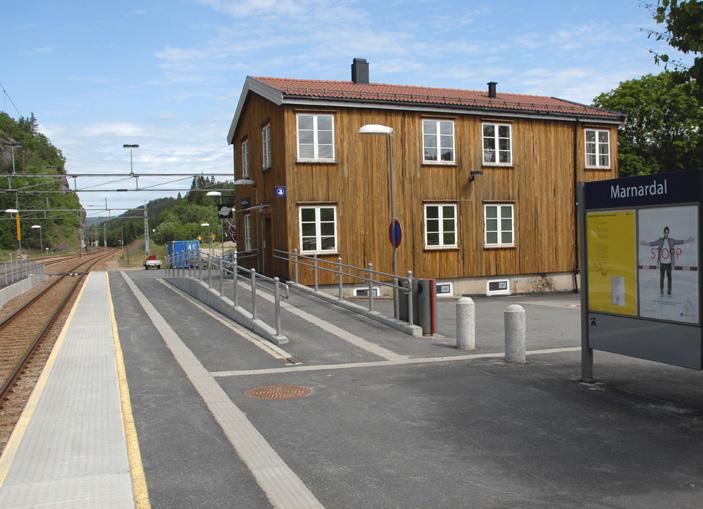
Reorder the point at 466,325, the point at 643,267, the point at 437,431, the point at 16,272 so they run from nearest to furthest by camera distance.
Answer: the point at 437,431, the point at 643,267, the point at 466,325, the point at 16,272

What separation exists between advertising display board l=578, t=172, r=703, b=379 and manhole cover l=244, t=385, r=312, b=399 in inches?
148

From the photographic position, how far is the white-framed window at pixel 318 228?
21969 mm

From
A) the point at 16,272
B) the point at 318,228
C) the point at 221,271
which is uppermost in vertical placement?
the point at 318,228

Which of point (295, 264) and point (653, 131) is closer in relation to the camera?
point (295, 264)

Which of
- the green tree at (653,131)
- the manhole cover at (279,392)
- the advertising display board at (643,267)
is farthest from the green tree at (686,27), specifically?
the green tree at (653,131)

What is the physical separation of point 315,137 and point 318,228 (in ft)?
9.91

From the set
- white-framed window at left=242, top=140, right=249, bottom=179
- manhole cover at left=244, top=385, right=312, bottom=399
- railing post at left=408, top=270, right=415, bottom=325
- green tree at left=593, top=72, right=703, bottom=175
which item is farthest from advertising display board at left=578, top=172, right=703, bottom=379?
green tree at left=593, top=72, right=703, bottom=175

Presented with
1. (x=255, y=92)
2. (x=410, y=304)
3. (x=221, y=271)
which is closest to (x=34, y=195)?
(x=255, y=92)

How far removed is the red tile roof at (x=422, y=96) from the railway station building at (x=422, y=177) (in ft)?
0.19

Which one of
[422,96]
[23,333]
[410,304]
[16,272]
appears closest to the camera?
[410,304]

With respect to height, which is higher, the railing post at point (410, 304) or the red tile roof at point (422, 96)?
the red tile roof at point (422, 96)

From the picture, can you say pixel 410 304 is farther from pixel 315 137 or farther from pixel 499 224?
pixel 499 224

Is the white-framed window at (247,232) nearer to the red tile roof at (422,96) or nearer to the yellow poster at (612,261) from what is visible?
the red tile roof at (422,96)

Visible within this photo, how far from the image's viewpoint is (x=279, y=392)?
27.9ft
